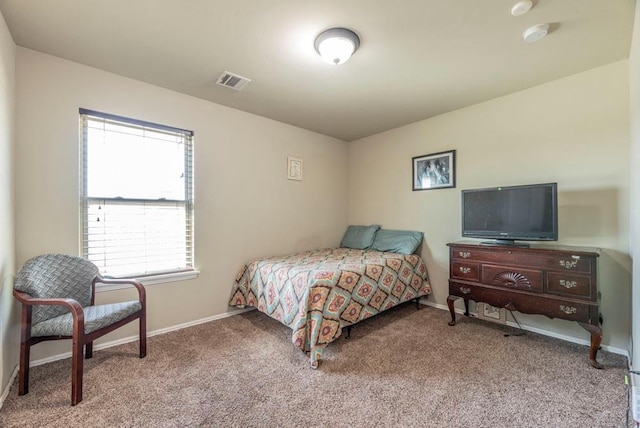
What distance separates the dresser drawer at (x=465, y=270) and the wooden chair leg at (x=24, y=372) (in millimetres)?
3377

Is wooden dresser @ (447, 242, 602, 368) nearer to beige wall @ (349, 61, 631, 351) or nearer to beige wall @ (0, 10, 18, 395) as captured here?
beige wall @ (349, 61, 631, 351)

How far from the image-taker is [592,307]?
2.02 m

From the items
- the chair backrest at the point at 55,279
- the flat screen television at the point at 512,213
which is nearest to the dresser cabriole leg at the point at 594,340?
the flat screen television at the point at 512,213

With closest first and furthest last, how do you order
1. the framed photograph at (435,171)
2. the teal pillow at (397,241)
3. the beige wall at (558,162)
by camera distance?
the beige wall at (558,162) < the framed photograph at (435,171) < the teal pillow at (397,241)

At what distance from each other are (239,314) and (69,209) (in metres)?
1.87

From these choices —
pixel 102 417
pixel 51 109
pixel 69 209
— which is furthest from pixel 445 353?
pixel 51 109

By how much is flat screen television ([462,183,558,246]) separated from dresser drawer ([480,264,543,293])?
297 millimetres

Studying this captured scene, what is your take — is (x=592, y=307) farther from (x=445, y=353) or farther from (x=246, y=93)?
(x=246, y=93)

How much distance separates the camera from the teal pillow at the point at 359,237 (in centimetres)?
385

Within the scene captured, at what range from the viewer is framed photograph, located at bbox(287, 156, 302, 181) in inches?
145

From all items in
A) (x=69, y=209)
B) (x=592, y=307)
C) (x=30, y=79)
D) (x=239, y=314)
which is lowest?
(x=239, y=314)

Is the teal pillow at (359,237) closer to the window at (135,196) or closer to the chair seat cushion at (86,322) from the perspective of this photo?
the window at (135,196)

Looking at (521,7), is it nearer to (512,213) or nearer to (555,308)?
(512,213)

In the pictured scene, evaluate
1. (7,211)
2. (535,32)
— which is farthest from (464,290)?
(7,211)
